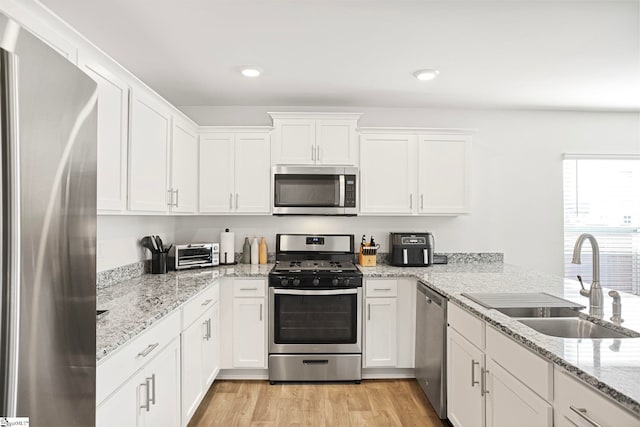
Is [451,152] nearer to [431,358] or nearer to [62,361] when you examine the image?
[431,358]

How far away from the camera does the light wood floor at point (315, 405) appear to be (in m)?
2.66

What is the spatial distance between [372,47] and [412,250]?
1848 mm

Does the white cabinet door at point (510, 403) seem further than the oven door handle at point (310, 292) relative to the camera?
No

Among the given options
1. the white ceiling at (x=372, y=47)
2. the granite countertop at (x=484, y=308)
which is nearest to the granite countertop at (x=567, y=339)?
the granite countertop at (x=484, y=308)

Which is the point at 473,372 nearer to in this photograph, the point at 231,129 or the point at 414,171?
the point at 414,171

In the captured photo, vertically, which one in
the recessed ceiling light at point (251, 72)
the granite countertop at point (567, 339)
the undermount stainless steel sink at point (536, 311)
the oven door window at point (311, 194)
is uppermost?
the recessed ceiling light at point (251, 72)

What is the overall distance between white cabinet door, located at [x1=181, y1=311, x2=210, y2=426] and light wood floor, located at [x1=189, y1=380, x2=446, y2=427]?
24 cm

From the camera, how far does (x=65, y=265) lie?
816 mm

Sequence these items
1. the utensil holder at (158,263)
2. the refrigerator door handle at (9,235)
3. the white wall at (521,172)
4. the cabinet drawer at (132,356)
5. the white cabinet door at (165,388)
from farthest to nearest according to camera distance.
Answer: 1. the white wall at (521,172)
2. the utensil holder at (158,263)
3. the white cabinet door at (165,388)
4. the cabinet drawer at (132,356)
5. the refrigerator door handle at (9,235)

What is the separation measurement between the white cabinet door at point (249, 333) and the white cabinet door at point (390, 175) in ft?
4.25

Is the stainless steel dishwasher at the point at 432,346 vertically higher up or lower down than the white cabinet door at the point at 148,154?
lower down

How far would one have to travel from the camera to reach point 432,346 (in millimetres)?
2814

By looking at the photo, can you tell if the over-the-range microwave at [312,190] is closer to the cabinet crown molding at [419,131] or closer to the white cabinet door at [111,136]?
the cabinet crown molding at [419,131]

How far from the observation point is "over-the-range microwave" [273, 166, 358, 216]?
3533 mm
